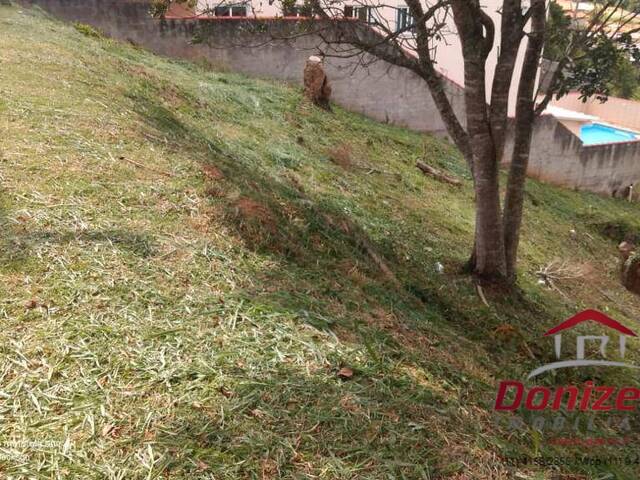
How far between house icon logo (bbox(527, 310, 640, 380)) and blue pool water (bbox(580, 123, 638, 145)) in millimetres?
19045

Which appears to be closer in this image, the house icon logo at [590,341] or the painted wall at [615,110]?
the house icon logo at [590,341]

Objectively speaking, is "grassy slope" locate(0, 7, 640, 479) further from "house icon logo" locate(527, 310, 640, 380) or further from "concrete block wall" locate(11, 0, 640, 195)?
"concrete block wall" locate(11, 0, 640, 195)

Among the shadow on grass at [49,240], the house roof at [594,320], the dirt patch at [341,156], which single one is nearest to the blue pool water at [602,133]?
the dirt patch at [341,156]

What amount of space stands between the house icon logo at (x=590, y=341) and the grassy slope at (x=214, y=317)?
0.15m

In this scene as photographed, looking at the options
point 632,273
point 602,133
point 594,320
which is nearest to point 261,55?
point 632,273

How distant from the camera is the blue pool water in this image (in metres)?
23.5

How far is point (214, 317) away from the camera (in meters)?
3.19

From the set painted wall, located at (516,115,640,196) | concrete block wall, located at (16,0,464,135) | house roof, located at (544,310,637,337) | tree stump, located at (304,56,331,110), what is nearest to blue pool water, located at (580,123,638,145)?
painted wall, located at (516,115,640,196)

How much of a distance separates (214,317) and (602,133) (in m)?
25.6

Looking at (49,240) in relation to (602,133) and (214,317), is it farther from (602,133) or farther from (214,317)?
(602,133)

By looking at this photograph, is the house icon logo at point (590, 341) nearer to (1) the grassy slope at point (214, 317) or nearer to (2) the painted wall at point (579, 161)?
(1) the grassy slope at point (214, 317)

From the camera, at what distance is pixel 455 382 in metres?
3.27

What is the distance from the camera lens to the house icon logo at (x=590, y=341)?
468 cm

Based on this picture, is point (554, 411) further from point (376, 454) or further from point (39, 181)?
point (39, 181)
